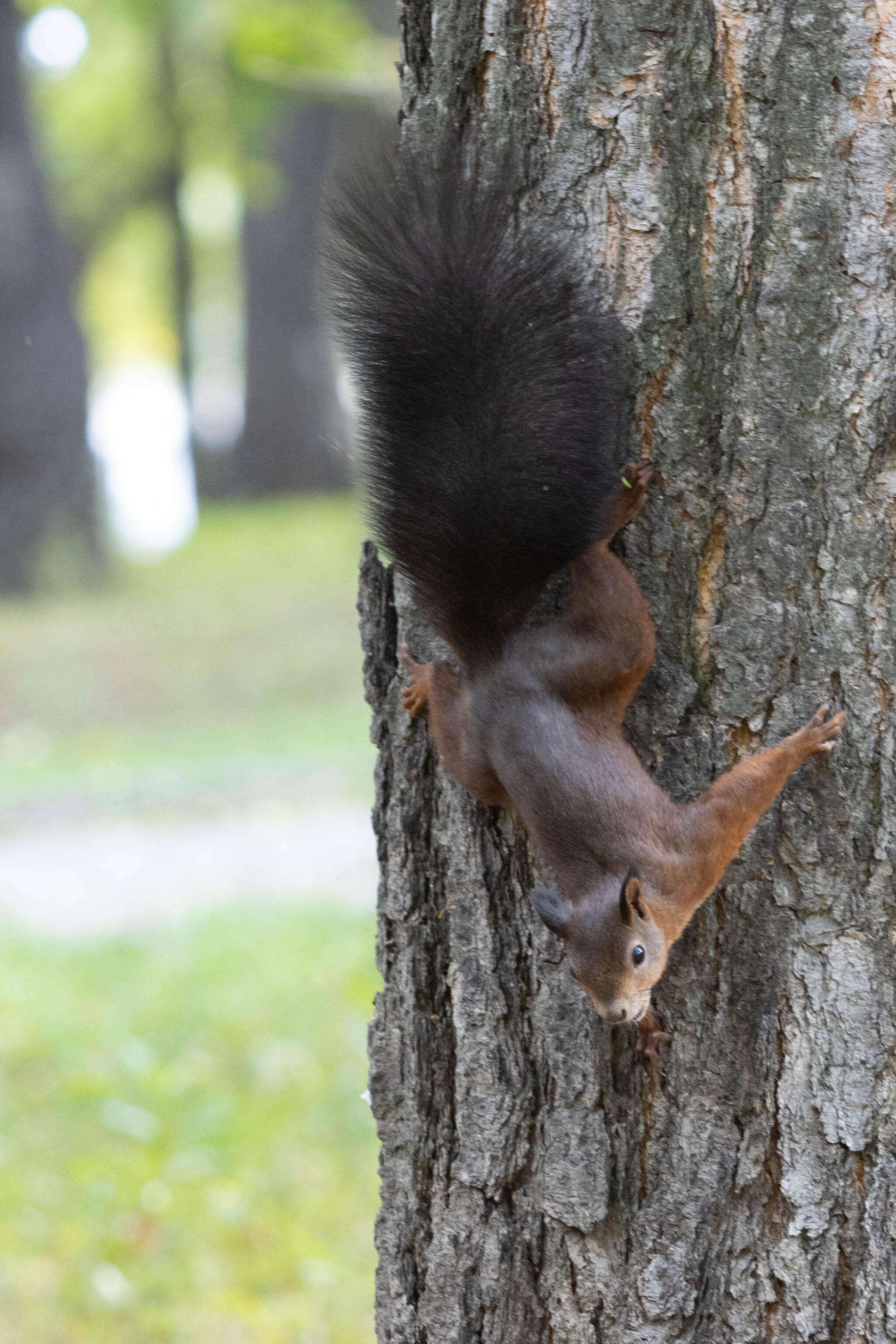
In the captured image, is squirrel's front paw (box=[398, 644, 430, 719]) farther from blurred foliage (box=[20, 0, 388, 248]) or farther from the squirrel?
blurred foliage (box=[20, 0, 388, 248])

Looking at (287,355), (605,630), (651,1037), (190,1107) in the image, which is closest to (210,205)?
(287,355)

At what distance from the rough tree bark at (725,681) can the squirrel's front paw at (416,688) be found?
5.4 inches

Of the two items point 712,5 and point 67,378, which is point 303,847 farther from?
point 67,378

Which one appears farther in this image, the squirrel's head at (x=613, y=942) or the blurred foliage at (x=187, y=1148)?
the blurred foliage at (x=187, y=1148)

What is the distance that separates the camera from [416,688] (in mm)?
1725

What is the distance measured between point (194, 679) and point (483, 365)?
296 inches

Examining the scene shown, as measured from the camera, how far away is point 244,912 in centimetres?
477

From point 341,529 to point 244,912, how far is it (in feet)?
22.7

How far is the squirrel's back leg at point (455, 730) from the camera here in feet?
5.31

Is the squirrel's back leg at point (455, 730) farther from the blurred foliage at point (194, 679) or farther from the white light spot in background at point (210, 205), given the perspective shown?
the white light spot in background at point (210, 205)

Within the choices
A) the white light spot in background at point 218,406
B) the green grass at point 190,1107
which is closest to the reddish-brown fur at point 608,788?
the green grass at point 190,1107

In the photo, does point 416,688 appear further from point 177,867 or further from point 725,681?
point 177,867

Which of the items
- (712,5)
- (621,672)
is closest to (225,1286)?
(621,672)

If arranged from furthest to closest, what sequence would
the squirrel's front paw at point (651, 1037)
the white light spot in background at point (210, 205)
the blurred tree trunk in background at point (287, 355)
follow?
1. the white light spot in background at point (210, 205)
2. the blurred tree trunk in background at point (287, 355)
3. the squirrel's front paw at point (651, 1037)
